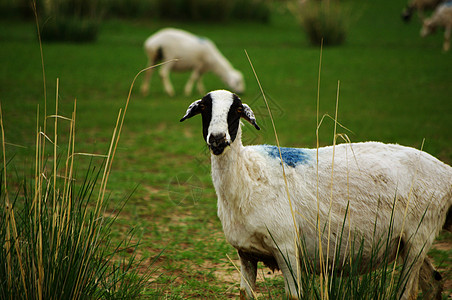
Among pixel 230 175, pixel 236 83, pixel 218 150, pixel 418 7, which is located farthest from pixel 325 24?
pixel 218 150

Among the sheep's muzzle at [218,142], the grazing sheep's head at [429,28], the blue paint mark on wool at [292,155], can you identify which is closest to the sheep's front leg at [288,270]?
the blue paint mark on wool at [292,155]

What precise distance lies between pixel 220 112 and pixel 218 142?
0.65ft

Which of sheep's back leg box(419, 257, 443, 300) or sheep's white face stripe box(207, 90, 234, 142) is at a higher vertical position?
sheep's white face stripe box(207, 90, 234, 142)

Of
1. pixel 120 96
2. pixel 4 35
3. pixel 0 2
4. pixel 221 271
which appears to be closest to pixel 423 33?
pixel 120 96

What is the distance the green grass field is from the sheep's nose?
684 millimetres

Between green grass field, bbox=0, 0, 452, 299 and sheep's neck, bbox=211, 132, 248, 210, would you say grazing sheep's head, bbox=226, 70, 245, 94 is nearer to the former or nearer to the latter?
green grass field, bbox=0, 0, 452, 299

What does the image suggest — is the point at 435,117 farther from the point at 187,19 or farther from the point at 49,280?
the point at 187,19

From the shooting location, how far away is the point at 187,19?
74.1 feet

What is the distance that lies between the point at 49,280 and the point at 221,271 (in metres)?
2.01

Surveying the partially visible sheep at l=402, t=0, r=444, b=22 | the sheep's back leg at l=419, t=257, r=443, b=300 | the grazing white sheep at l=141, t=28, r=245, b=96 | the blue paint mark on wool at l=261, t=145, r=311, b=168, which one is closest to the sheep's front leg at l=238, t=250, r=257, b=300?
the blue paint mark on wool at l=261, t=145, r=311, b=168

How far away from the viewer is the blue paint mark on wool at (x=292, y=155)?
3639 millimetres

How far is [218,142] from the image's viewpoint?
3.22m

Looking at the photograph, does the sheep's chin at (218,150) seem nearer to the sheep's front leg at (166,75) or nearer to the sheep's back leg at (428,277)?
the sheep's back leg at (428,277)

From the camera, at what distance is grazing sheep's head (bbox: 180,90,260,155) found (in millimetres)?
3225
